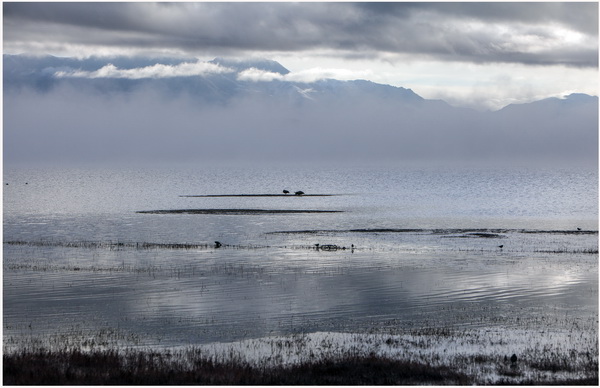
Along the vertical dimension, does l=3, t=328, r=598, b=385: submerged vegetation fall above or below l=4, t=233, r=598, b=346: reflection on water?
below

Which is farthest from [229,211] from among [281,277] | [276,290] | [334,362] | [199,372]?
[199,372]

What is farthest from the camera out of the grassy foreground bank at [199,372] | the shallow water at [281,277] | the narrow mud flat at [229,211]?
the narrow mud flat at [229,211]

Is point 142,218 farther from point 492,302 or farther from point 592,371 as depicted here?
point 592,371

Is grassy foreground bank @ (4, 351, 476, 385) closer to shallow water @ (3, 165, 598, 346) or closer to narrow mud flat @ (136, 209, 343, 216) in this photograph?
shallow water @ (3, 165, 598, 346)

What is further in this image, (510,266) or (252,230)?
(252,230)

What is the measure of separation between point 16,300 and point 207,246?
85.0ft

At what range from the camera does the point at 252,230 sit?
77.9 meters

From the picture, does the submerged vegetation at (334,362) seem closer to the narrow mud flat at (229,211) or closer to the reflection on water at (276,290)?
the reflection on water at (276,290)

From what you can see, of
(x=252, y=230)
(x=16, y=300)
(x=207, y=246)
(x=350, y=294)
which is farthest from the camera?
(x=252, y=230)

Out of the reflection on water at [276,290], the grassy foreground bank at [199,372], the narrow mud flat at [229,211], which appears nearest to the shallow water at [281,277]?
the reflection on water at [276,290]

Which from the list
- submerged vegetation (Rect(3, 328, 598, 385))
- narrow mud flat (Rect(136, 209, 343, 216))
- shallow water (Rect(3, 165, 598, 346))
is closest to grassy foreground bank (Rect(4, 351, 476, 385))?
submerged vegetation (Rect(3, 328, 598, 385))

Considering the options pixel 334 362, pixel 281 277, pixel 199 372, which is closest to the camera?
pixel 199 372

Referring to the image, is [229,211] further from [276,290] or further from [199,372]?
[199,372]

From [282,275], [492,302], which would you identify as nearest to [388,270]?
[282,275]
